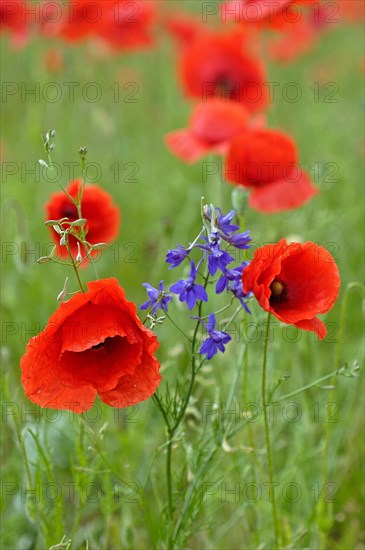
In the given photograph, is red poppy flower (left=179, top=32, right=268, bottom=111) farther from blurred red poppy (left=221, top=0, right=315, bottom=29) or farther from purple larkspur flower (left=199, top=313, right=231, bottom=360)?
purple larkspur flower (left=199, top=313, right=231, bottom=360)

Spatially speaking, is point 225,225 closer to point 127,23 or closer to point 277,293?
point 277,293

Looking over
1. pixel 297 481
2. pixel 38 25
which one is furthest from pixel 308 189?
pixel 38 25

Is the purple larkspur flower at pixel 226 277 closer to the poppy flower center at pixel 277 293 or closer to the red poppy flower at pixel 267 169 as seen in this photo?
the poppy flower center at pixel 277 293

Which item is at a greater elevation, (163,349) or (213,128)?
(213,128)

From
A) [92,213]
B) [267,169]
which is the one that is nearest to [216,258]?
[92,213]

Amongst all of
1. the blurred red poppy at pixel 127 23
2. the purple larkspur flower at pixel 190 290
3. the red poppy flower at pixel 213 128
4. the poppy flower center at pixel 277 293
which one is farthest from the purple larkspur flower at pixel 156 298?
the blurred red poppy at pixel 127 23

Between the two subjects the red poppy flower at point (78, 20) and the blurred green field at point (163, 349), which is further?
the red poppy flower at point (78, 20)

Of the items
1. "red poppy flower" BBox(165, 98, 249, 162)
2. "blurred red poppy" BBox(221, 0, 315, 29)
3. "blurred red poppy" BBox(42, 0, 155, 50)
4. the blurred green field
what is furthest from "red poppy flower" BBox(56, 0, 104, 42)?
"red poppy flower" BBox(165, 98, 249, 162)
